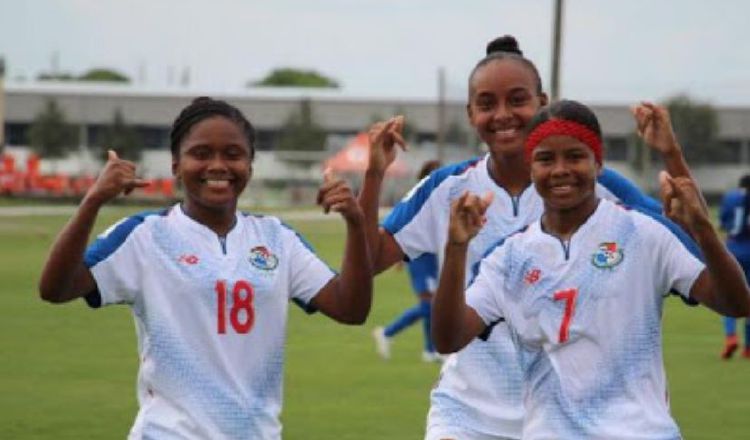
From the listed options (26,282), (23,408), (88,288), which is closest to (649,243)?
(88,288)

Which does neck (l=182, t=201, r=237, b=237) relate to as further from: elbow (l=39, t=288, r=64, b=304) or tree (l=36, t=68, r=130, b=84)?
tree (l=36, t=68, r=130, b=84)

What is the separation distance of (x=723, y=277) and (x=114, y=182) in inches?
A: 80.0

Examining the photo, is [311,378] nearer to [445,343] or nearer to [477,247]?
[477,247]

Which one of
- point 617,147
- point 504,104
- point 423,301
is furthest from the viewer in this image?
point 617,147

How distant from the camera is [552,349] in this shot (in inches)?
256

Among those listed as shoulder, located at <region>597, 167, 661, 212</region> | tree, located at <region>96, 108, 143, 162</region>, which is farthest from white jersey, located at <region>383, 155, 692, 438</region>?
tree, located at <region>96, 108, 143, 162</region>

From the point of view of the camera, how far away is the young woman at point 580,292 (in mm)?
6375

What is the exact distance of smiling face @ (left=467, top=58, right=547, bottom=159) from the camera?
7.64 metres

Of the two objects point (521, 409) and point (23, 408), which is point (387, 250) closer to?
point (521, 409)

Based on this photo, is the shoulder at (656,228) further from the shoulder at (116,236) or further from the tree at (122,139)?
the tree at (122,139)

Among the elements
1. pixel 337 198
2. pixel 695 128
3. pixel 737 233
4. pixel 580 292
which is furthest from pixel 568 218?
pixel 695 128

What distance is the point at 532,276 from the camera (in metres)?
6.59

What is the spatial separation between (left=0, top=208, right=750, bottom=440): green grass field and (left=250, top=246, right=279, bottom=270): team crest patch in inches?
286

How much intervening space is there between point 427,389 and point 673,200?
37.2ft
